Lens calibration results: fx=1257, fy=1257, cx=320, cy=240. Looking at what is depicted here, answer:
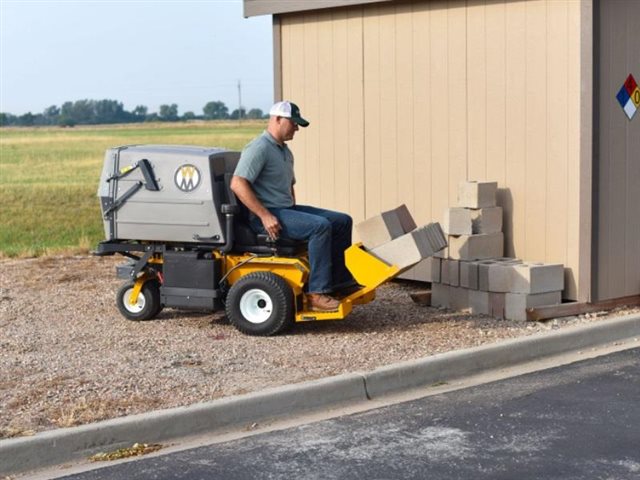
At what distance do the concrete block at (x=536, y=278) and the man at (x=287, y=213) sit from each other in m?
1.32

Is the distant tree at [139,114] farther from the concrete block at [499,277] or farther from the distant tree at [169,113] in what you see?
the concrete block at [499,277]

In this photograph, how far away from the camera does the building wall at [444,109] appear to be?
10328 millimetres

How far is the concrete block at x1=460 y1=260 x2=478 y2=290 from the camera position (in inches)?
409

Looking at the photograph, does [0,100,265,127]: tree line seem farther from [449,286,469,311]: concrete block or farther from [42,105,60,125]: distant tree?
[449,286,469,311]: concrete block

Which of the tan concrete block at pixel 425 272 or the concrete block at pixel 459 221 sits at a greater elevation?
the concrete block at pixel 459 221

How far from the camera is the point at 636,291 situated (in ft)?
35.2

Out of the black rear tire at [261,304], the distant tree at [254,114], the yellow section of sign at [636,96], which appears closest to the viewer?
the black rear tire at [261,304]

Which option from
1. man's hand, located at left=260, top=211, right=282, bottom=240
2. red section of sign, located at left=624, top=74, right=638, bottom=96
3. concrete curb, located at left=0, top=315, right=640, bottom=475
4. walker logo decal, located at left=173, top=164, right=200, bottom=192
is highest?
red section of sign, located at left=624, top=74, right=638, bottom=96

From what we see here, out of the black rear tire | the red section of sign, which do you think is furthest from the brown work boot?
the red section of sign

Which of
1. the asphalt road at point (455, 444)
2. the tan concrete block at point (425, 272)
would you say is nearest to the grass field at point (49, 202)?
the tan concrete block at point (425, 272)

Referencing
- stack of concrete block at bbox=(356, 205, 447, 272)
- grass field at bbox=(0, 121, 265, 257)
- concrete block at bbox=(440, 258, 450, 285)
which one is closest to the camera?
stack of concrete block at bbox=(356, 205, 447, 272)

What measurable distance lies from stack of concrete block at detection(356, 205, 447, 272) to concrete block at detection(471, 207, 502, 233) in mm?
754

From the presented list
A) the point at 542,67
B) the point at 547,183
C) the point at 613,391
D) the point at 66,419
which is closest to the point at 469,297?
the point at 547,183

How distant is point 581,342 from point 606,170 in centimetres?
169
